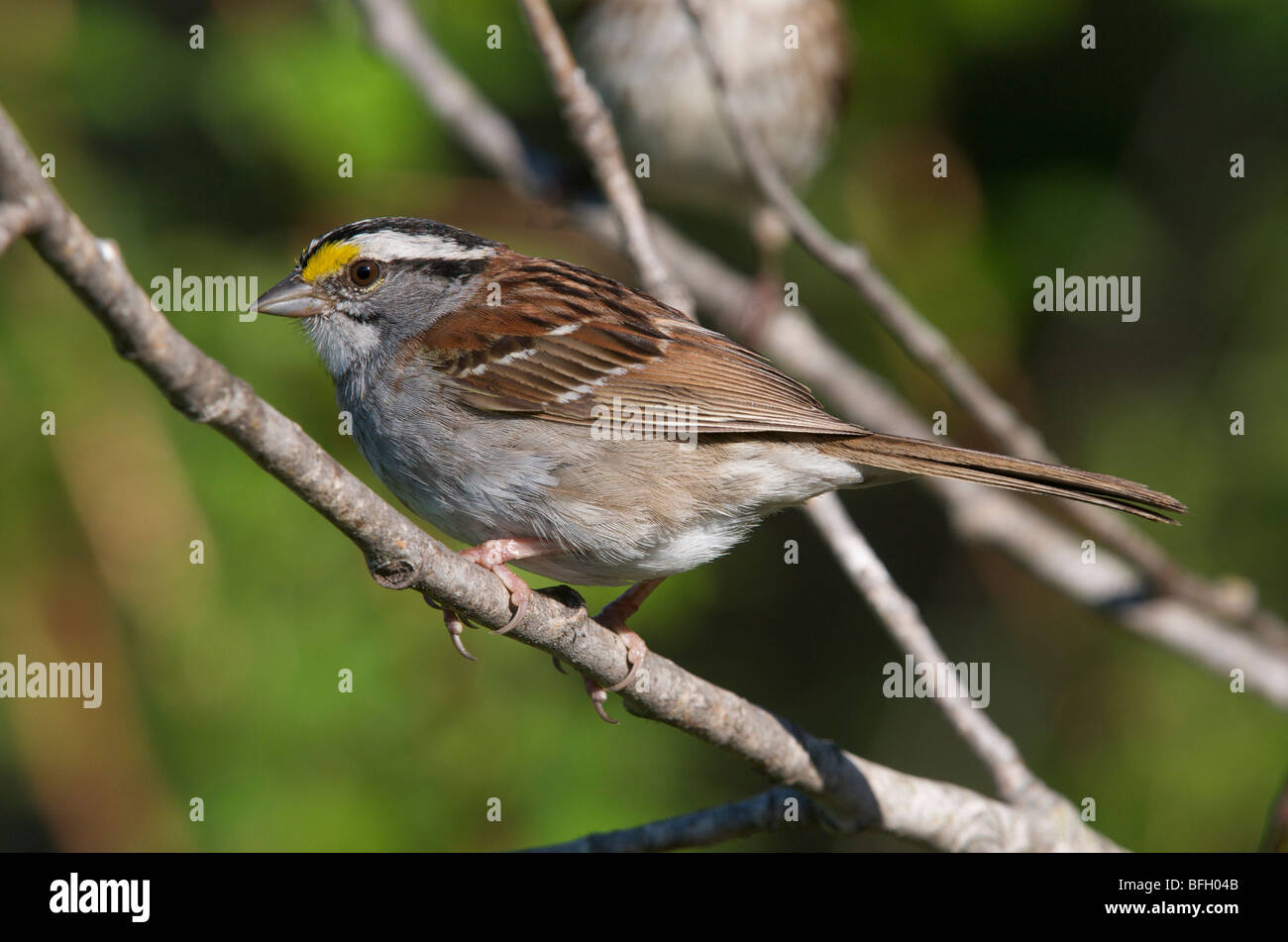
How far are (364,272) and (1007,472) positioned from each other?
5.77ft

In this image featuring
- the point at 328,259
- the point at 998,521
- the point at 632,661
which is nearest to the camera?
the point at 632,661

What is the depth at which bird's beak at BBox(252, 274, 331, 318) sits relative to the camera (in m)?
3.37

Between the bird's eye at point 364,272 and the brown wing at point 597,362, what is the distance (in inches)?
9.6

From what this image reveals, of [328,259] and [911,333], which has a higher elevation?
[328,259]

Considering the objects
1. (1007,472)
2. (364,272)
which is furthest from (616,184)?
(1007,472)

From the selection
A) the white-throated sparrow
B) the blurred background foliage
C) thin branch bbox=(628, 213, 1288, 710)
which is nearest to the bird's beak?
the white-throated sparrow

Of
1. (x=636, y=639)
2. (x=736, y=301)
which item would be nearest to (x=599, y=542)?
(x=636, y=639)

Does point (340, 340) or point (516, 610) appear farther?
point (340, 340)

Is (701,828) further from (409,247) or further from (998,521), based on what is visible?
(998,521)

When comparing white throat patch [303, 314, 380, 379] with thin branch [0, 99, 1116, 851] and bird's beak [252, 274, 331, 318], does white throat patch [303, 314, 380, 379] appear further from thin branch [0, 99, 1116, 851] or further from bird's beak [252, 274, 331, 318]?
thin branch [0, 99, 1116, 851]

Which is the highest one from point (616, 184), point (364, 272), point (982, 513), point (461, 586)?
point (616, 184)

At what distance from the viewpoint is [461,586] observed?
2332 mm

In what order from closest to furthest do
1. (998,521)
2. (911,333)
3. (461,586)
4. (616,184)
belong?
1. (461,586)
2. (911,333)
3. (616,184)
4. (998,521)

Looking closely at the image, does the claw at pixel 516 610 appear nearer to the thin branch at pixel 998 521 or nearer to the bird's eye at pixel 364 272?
the bird's eye at pixel 364 272
